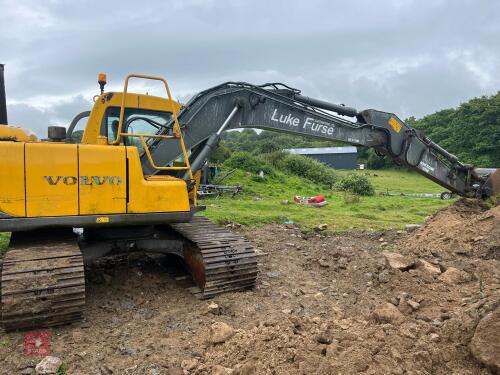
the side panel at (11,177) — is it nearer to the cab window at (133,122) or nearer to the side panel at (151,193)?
the side panel at (151,193)

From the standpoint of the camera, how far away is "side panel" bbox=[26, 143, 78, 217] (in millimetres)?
4605

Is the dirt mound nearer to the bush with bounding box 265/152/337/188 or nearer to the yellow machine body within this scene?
the yellow machine body

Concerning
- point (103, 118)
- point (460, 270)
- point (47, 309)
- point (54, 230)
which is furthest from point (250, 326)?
point (103, 118)

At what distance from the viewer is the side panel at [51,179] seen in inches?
181

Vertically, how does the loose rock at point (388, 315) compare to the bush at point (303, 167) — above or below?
below

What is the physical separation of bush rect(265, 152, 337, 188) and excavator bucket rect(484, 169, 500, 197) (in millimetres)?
16035

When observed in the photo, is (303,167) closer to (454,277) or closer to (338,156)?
(454,277)

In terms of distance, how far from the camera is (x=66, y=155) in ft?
15.5

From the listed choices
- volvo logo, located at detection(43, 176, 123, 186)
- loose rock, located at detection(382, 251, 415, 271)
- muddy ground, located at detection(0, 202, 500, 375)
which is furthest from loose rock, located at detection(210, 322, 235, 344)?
loose rock, located at detection(382, 251, 415, 271)

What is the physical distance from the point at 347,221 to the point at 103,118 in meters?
6.66

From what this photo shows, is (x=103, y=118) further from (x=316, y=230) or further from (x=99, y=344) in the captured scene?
(x=316, y=230)

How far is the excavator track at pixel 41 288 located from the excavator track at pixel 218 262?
137cm

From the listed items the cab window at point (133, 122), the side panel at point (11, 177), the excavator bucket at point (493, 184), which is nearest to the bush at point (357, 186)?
the excavator bucket at point (493, 184)

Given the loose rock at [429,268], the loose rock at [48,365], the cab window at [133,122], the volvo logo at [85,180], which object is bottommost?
the loose rock at [48,365]
